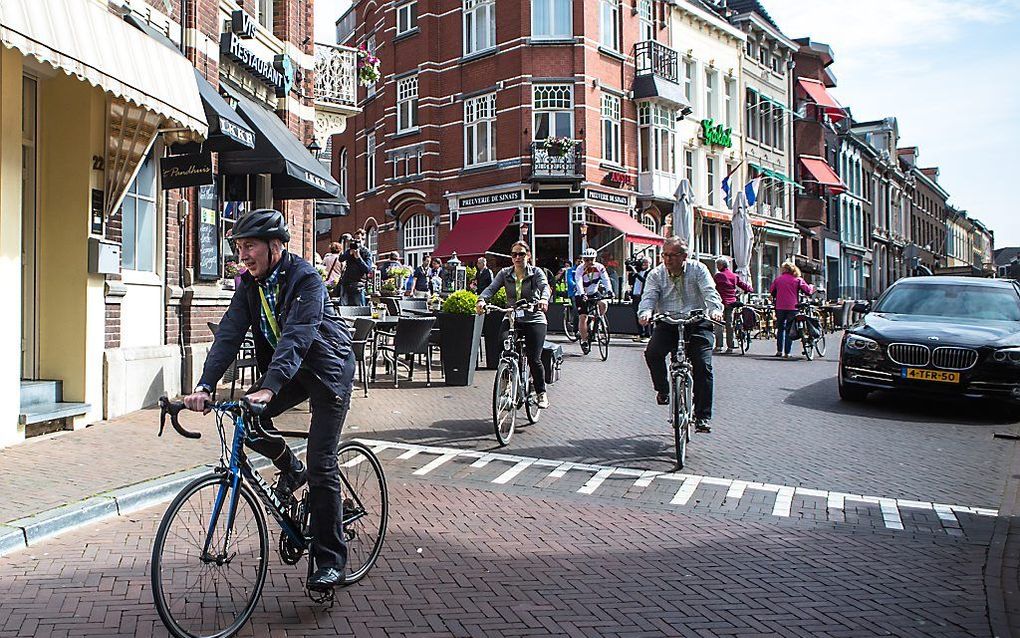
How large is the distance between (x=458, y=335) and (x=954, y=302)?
6356 millimetres

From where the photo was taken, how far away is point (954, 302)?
36.9 feet

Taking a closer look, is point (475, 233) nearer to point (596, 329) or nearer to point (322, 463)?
point (596, 329)

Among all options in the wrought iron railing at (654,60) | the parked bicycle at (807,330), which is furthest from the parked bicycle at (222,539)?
the wrought iron railing at (654,60)

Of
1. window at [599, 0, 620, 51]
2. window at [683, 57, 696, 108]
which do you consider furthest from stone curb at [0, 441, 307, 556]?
window at [683, 57, 696, 108]

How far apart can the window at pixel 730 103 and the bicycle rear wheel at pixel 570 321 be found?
66.3 feet

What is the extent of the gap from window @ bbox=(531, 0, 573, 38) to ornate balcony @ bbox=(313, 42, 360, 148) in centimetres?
1358

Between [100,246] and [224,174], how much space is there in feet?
12.2

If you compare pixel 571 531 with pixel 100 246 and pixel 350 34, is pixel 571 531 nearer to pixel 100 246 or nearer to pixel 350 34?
pixel 100 246

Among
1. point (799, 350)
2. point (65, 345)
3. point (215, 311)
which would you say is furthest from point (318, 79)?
point (799, 350)

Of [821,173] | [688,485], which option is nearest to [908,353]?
[688,485]

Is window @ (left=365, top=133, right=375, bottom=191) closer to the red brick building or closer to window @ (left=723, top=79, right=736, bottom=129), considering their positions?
the red brick building

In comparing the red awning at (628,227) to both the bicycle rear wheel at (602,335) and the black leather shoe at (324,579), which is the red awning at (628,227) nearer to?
the bicycle rear wheel at (602,335)

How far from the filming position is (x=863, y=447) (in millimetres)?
8312

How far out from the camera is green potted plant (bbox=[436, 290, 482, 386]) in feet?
39.8
